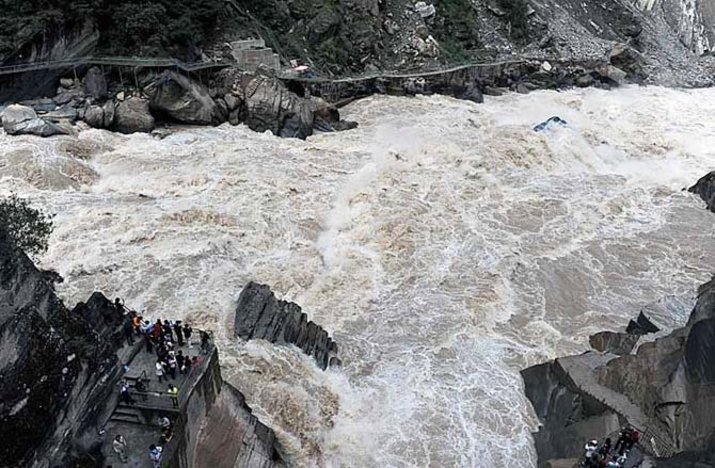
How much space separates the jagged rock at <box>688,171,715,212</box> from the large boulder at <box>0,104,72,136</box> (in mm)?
31170

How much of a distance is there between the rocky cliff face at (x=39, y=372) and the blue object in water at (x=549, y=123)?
30.0 meters

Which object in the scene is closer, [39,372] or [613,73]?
[39,372]

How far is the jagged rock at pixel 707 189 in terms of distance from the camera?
30.0m

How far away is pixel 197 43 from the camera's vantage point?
40.2m

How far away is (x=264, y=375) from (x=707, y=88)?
147 ft

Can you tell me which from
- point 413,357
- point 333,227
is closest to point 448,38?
point 333,227

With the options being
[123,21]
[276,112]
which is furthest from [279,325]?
[123,21]

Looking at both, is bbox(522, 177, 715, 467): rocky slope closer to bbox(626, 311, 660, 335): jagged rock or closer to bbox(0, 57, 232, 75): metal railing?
bbox(626, 311, 660, 335): jagged rock

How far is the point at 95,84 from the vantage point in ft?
116

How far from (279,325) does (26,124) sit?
19172 mm

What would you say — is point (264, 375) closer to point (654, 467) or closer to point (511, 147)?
point (654, 467)

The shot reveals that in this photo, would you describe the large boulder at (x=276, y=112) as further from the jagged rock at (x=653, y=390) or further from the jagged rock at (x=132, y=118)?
the jagged rock at (x=653, y=390)

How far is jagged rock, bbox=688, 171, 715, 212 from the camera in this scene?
2999 cm

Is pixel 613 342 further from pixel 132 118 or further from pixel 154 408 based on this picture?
pixel 132 118
